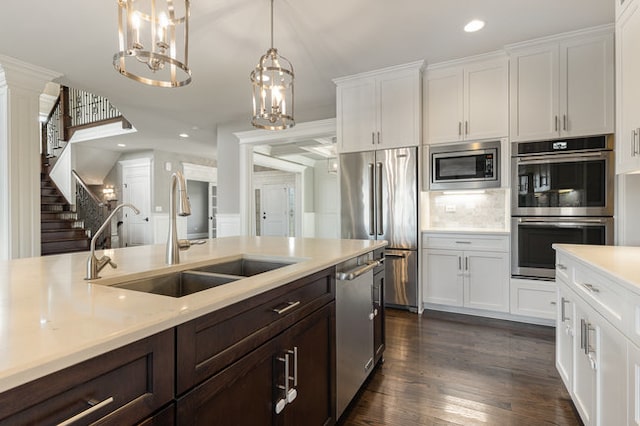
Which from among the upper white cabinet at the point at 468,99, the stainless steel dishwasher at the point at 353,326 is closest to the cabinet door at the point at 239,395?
the stainless steel dishwasher at the point at 353,326

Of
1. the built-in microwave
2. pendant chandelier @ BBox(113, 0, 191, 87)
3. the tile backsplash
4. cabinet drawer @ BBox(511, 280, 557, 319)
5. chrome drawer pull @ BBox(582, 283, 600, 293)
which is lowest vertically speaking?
cabinet drawer @ BBox(511, 280, 557, 319)

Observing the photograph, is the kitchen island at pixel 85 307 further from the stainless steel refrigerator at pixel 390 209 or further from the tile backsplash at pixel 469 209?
the tile backsplash at pixel 469 209

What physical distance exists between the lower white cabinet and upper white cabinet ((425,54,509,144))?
1.94m

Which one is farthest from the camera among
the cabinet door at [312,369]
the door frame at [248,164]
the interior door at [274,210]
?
the interior door at [274,210]

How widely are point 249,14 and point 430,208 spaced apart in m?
2.84

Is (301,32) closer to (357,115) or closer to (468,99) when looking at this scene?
(357,115)

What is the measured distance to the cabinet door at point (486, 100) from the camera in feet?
10.9

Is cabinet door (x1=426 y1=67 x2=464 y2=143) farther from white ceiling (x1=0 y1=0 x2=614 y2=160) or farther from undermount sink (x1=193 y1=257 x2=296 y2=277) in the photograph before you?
undermount sink (x1=193 y1=257 x2=296 y2=277)

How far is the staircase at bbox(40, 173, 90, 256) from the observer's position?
206 inches

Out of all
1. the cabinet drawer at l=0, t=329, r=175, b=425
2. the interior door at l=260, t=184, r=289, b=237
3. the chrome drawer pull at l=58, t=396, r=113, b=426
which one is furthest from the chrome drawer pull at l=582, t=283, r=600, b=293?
the interior door at l=260, t=184, r=289, b=237

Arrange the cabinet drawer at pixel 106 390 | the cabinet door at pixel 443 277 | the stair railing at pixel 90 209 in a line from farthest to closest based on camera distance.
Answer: the stair railing at pixel 90 209
the cabinet door at pixel 443 277
the cabinet drawer at pixel 106 390

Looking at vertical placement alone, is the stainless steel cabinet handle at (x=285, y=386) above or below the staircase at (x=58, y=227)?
below

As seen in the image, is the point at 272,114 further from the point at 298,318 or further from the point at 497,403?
the point at 497,403

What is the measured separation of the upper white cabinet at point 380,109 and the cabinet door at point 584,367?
238cm
